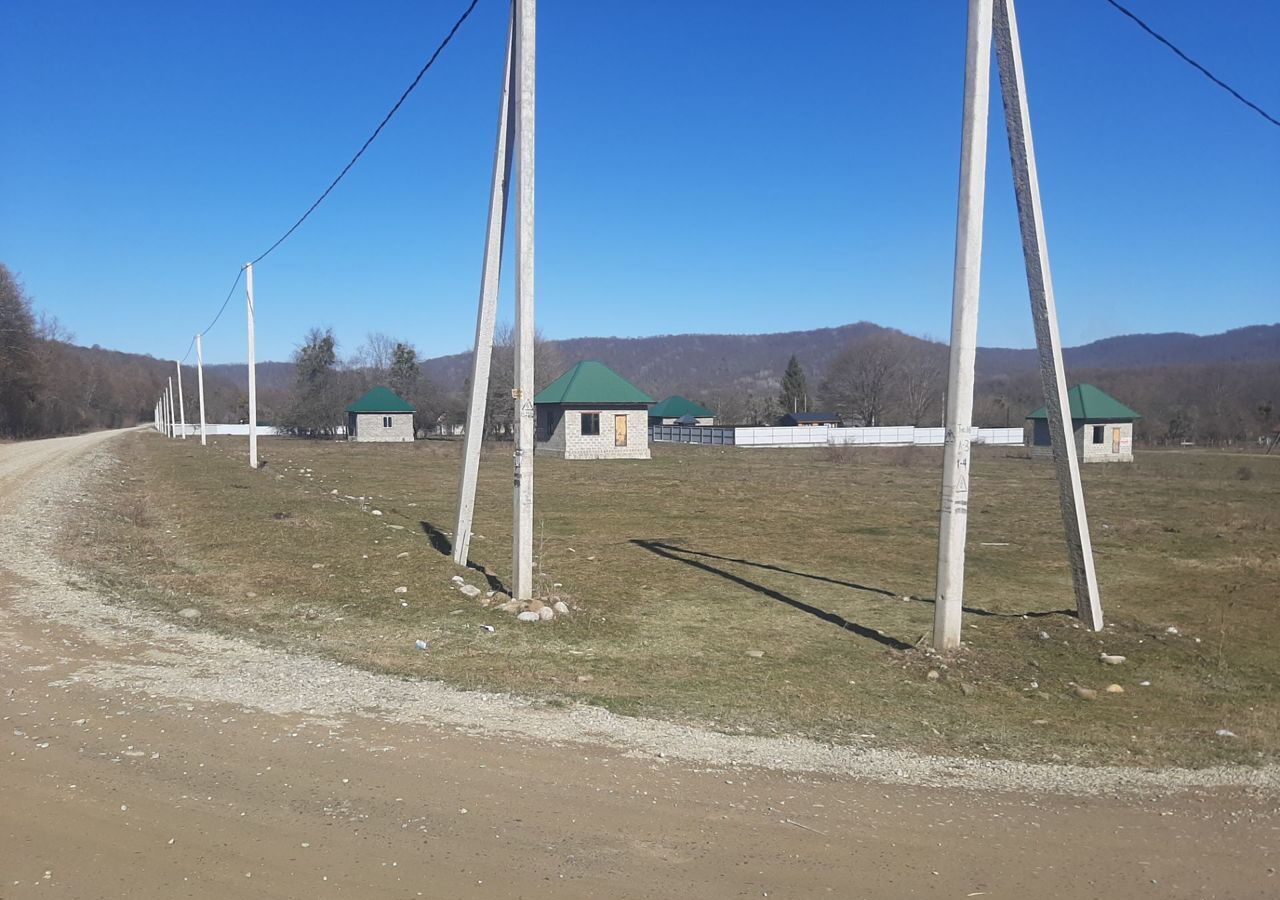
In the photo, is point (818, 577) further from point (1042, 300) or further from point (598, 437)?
point (598, 437)

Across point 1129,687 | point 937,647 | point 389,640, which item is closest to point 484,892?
point 389,640

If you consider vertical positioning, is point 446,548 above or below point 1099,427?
below

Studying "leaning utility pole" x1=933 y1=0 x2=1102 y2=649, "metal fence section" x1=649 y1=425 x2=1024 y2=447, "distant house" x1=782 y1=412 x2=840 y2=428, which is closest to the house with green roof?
"metal fence section" x1=649 y1=425 x2=1024 y2=447

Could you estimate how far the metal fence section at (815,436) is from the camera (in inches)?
2520

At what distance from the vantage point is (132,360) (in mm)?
168500

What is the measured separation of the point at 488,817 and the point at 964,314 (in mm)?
5407

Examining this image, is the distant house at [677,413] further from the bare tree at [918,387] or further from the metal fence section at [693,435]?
the bare tree at [918,387]

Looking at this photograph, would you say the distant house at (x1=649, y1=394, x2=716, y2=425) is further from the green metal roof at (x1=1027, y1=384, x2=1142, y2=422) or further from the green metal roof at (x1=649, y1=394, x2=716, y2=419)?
the green metal roof at (x1=1027, y1=384, x2=1142, y2=422)

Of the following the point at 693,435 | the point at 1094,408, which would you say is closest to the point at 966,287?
the point at 1094,408

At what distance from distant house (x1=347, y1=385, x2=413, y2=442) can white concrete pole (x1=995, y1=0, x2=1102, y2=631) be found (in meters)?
59.1

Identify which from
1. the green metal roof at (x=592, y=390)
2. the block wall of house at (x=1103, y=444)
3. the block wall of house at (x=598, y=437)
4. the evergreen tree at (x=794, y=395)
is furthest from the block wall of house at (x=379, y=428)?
the evergreen tree at (x=794, y=395)

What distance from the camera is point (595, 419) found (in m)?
42.4

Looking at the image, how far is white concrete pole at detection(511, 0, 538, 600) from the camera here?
8.47m

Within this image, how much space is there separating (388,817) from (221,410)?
426 feet
